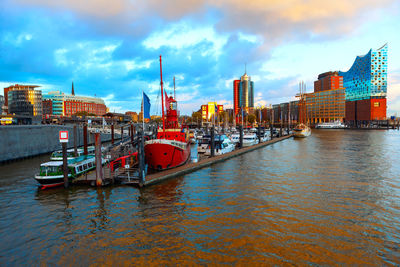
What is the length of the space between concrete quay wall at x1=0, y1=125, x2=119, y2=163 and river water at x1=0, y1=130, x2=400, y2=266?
1617 centimetres

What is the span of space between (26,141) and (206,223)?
140ft

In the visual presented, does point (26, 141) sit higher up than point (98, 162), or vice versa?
point (26, 141)

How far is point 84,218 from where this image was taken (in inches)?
631

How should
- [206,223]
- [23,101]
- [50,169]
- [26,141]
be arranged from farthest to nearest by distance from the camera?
[23,101], [26,141], [50,169], [206,223]

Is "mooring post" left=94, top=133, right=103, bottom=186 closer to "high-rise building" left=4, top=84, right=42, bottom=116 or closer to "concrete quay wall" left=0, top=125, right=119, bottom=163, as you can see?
"concrete quay wall" left=0, top=125, right=119, bottom=163

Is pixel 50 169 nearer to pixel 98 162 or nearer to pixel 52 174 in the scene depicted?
pixel 52 174

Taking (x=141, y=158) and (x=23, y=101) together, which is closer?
(x=141, y=158)

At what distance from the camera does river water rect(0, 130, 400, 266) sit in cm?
1160

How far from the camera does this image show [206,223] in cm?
1516

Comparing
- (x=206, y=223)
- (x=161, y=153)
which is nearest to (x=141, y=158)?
(x=161, y=153)

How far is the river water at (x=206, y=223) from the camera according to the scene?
1160 centimetres

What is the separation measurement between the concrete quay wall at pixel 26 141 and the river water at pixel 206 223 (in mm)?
16167

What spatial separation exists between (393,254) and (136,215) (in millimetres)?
15152

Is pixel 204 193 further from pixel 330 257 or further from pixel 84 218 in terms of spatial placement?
pixel 330 257
